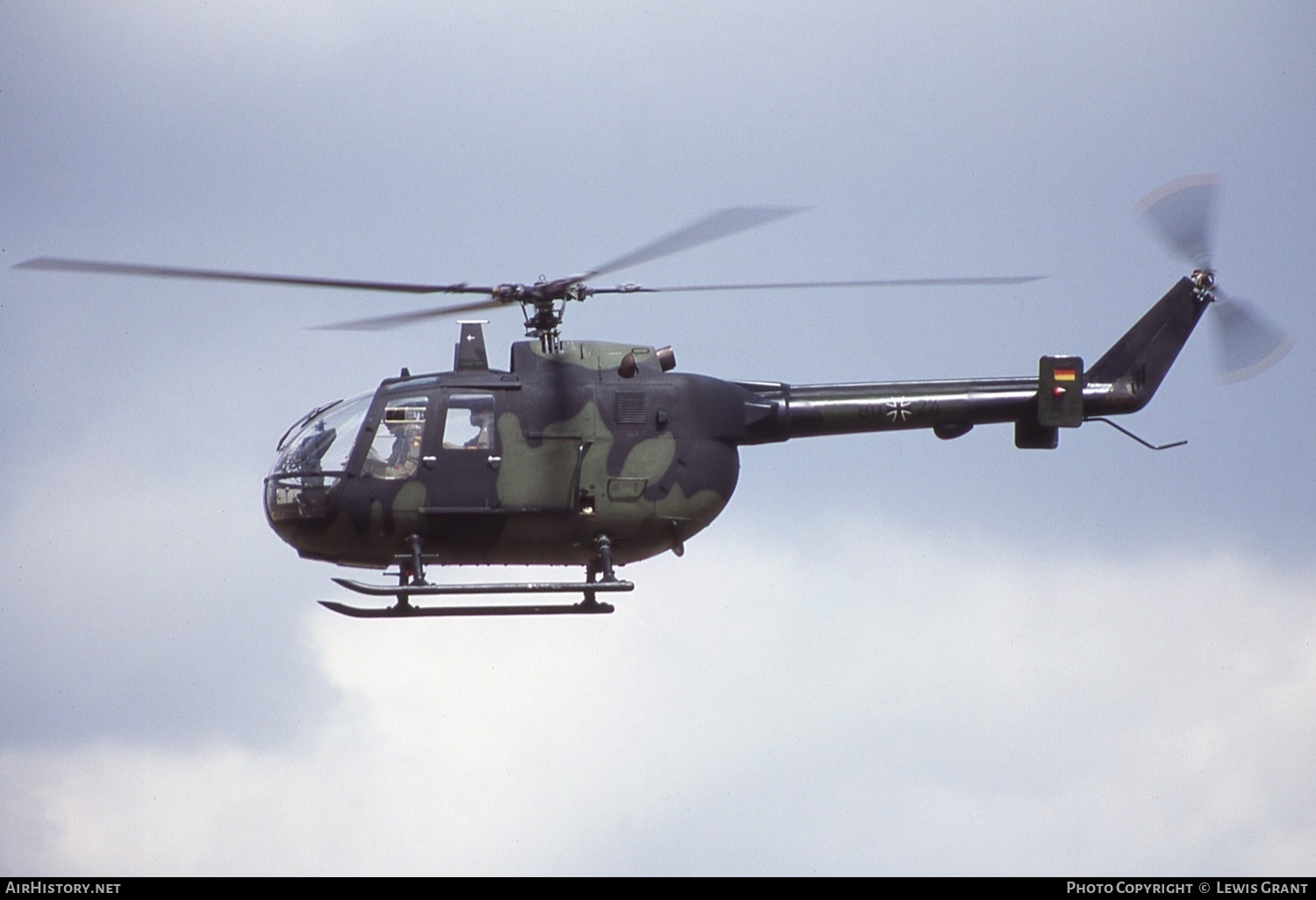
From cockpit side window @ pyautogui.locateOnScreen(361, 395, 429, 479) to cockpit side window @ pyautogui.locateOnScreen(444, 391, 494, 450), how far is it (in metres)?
0.25

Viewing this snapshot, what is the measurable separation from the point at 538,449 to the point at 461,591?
1.57 meters

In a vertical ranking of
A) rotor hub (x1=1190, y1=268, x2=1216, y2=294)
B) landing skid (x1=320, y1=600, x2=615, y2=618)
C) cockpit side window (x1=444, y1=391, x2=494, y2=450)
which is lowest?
landing skid (x1=320, y1=600, x2=615, y2=618)

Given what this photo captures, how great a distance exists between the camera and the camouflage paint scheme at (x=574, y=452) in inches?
683

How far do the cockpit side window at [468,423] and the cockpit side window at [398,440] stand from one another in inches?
9.7

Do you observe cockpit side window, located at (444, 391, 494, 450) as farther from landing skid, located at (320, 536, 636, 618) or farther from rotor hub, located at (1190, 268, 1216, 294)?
rotor hub, located at (1190, 268, 1216, 294)

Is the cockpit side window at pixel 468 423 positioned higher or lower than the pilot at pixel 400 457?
higher

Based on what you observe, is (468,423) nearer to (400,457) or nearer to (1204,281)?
(400,457)

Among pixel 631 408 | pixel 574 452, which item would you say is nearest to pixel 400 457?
pixel 574 452

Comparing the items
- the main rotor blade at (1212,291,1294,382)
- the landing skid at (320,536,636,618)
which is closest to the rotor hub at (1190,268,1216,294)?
the main rotor blade at (1212,291,1294,382)

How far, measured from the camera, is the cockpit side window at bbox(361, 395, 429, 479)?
57.0 feet

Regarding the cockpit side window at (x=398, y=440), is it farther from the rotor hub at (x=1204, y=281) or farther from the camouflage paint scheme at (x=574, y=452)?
the rotor hub at (x=1204, y=281)

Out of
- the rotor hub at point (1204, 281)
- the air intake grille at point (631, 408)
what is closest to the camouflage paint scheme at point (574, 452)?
the air intake grille at point (631, 408)
